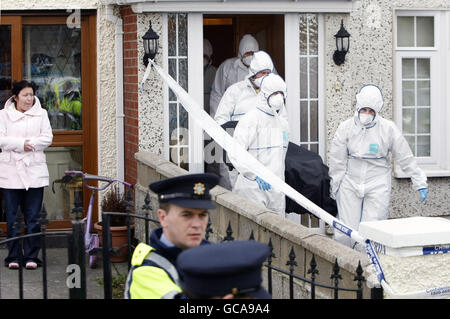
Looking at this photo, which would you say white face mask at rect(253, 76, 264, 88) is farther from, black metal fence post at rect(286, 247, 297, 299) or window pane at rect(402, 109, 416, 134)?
black metal fence post at rect(286, 247, 297, 299)

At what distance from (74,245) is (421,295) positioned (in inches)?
79.5

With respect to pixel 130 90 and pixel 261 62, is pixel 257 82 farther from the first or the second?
pixel 130 90

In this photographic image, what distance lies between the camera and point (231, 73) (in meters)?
11.1

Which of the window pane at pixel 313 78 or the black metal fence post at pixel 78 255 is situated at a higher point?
the window pane at pixel 313 78

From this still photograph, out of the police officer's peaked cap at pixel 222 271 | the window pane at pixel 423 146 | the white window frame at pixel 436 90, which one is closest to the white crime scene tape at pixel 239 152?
the white window frame at pixel 436 90

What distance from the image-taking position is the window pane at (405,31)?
10.8 metres

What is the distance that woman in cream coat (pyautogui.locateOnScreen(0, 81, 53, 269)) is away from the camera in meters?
8.47

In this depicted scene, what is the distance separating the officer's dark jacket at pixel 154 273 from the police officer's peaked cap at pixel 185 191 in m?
0.18

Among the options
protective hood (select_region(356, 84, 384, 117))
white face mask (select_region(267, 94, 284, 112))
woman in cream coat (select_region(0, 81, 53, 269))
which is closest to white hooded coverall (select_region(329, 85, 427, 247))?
protective hood (select_region(356, 84, 384, 117))

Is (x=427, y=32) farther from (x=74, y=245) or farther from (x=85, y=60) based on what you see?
(x=74, y=245)

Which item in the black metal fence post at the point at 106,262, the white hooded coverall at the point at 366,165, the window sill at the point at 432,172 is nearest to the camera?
the black metal fence post at the point at 106,262

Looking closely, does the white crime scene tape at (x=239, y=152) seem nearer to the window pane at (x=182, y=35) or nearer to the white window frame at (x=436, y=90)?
the window pane at (x=182, y=35)

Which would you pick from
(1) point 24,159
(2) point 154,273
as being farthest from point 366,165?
(2) point 154,273

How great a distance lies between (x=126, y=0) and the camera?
31.3ft
